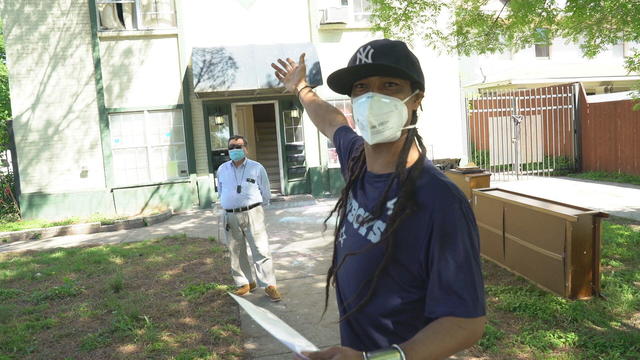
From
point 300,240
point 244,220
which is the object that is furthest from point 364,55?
point 300,240

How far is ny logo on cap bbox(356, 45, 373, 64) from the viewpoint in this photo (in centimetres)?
175

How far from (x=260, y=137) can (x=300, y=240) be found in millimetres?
7748

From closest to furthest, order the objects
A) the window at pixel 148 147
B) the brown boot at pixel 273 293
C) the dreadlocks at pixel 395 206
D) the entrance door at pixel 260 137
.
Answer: the dreadlocks at pixel 395 206 → the brown boot at pixel 273 293 → the window at pixel 148 147 → the entrance door at pixel 260 137

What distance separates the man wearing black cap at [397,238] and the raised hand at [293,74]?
77cm

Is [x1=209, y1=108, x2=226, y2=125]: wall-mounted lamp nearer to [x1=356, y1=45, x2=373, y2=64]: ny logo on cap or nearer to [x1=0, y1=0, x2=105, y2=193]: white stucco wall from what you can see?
[x1=0, y1=0, x2=105, y2=193]: white stucco wall

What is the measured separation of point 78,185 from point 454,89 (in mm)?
10486

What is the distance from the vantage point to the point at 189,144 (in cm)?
1293

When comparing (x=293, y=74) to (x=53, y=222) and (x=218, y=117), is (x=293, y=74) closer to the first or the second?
(x=218, y=117)

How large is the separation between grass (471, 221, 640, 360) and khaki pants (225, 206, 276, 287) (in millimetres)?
2600

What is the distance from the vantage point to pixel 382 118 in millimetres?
1794

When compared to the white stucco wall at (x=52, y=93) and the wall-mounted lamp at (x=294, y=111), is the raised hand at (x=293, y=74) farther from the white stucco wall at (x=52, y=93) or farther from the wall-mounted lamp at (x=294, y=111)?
the white stucco wall at (x=52, y=93)

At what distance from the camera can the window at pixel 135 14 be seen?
1263cm

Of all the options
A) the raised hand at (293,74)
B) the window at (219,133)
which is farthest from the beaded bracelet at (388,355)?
the window at (219,133)

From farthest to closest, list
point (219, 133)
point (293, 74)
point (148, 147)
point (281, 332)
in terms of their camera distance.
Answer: point (219, 133) → point (148, 147) → point (293, 74) → point (281, 332)
